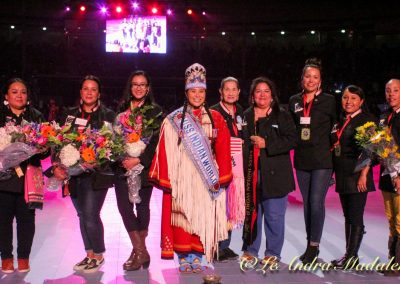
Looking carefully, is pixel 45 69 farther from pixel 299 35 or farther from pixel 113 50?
pixel 299 35

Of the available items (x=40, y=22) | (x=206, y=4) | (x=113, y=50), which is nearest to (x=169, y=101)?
(x=113, y=50)

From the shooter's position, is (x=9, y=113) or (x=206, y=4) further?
Answer: (x=206, y=4)

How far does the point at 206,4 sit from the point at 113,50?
14.8ft

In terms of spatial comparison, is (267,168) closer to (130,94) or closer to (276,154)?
(276,154)

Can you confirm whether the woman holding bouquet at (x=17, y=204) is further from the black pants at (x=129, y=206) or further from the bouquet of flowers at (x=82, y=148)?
the black pants at (x=129, y=206)

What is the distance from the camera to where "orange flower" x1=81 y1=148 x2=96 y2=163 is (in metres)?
3.76

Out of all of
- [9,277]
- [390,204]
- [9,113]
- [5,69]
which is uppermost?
[5,69]

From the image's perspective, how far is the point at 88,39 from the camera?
20000 mm

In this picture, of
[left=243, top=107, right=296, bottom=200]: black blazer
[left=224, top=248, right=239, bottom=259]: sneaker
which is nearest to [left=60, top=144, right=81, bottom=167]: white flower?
[left=243, top=107, right=296, bottom=200]: black blazer

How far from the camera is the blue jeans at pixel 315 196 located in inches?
167

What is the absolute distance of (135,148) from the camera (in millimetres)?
3949

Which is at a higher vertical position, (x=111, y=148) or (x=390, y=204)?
(x=111, y=148)

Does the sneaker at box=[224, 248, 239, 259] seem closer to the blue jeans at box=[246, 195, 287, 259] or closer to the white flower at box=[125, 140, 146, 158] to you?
the blue jeans at box=[246, 195, 287, 259]

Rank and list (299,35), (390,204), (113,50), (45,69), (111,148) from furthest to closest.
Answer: (299,35) → (45,69) → (113,50) → (390,204) → (111,148)
